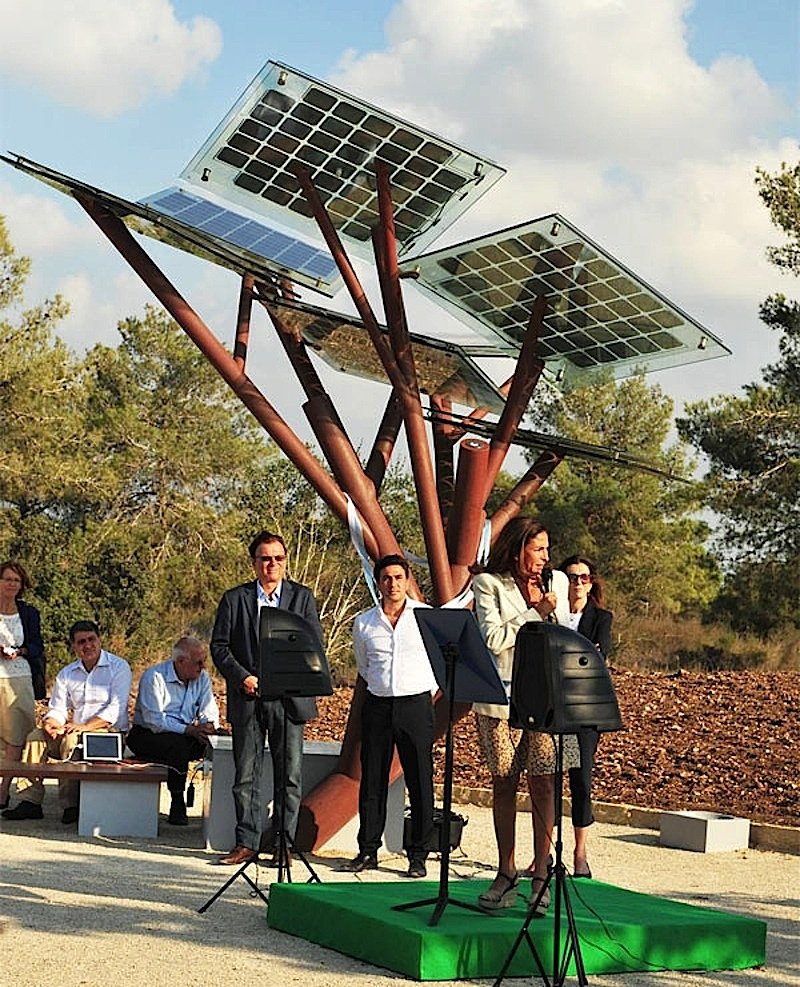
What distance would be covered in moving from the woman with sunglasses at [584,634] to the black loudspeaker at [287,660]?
1310mm

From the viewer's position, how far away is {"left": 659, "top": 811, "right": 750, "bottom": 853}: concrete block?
11172mm

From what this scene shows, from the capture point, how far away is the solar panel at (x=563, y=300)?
10406 mm

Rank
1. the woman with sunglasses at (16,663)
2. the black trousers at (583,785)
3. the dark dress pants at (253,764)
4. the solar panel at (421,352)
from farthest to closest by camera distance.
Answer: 1. the woman with sunglasses at (16,663)
2. the solar panel at (421,352)
3. the dark dress pants at (253,764)
4. the black trousers at (583,785)

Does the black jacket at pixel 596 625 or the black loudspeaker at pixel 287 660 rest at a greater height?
the black jacket at pixel 596 625

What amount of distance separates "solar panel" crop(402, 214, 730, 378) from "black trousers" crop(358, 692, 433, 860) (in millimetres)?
2872

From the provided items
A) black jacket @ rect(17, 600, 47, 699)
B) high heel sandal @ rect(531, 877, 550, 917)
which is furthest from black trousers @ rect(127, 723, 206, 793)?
high heel sandal @ rect(531, 877, 550, 917)

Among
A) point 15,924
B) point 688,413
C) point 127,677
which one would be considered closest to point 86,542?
point 688,413

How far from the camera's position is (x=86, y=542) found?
30.9m

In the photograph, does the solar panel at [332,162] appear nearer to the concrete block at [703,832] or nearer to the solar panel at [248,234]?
the solar panel at [248,234]

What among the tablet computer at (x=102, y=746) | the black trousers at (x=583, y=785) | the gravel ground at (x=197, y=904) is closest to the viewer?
the gravel ground at (x=197, y=904)

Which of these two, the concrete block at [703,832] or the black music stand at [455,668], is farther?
the concrete block at [703,832]

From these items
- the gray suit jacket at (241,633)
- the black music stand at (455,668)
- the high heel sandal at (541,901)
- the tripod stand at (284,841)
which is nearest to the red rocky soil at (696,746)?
the gray suit jacket at (241,633)

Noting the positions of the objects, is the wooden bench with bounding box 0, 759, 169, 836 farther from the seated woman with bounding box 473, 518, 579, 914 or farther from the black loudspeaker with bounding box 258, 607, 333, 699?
the seated woman with bounding box 473, 518, 579, 914

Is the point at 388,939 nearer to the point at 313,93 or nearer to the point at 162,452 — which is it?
the point at 313,93
